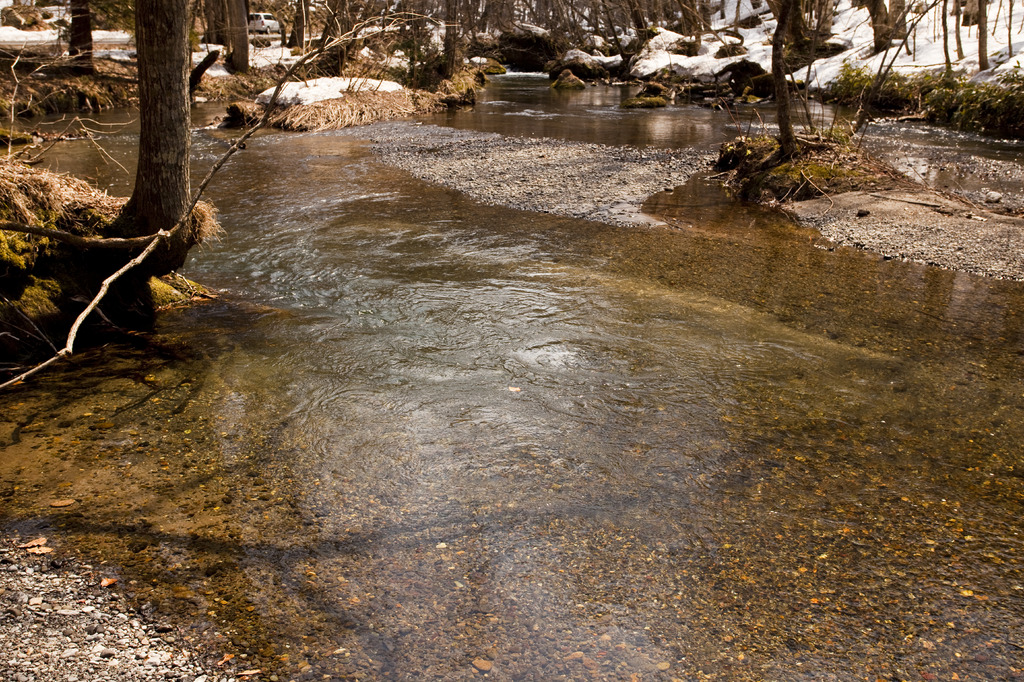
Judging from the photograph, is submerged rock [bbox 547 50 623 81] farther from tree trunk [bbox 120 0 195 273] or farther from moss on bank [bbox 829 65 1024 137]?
tree trunk [bbox 120 0 195 273]

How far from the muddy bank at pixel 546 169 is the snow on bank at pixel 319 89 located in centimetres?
307

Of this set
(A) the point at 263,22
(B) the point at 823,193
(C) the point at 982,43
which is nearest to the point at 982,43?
(C) the point at 982,43

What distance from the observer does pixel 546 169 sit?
13.2m

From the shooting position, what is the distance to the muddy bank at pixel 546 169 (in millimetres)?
10859

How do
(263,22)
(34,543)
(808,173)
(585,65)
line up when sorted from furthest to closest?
(263,22) < (585,65) < (808,173) < (34,543)

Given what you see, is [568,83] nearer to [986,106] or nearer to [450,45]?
[450,45]

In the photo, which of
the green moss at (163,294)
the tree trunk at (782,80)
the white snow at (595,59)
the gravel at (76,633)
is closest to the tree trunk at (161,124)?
the green moss at (163,294)

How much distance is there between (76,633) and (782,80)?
11.1 metres

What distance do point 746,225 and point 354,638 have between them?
8317mm

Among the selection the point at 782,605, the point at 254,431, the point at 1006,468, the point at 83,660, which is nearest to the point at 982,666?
the point at 782,605

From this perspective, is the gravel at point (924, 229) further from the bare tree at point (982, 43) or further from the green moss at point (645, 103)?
the green moss at point (645, 103)

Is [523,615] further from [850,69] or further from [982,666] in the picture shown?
[850,69]

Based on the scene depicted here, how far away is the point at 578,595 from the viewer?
323 cm

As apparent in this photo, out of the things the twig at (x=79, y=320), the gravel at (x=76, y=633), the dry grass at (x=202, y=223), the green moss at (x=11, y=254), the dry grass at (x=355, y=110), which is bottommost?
the gravel at (x=76, y=633)
